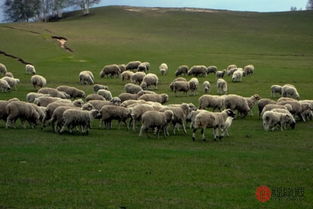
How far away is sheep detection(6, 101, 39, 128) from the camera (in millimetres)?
21688

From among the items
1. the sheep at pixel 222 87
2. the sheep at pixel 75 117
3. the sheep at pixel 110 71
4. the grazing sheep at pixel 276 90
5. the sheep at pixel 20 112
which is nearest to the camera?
the sheep at pixel 75 117

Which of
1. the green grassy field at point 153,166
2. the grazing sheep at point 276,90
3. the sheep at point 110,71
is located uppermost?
the sheep at point 110,71

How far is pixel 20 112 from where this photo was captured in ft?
71.5

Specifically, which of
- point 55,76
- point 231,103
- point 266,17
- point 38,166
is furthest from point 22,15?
point 38,166

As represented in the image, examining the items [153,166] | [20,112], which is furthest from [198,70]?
[153,166]

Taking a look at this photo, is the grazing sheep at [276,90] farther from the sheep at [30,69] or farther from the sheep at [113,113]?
the sheep at [30,69]

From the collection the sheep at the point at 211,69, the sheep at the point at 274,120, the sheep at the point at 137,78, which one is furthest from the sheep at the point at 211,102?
the sheep at the point at 211,69

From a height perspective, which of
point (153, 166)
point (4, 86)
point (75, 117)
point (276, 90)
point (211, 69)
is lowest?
point (153, 166)

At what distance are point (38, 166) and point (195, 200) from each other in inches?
208

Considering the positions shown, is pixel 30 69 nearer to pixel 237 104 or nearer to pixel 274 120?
pixel 237 104

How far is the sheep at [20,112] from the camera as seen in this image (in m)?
21.7

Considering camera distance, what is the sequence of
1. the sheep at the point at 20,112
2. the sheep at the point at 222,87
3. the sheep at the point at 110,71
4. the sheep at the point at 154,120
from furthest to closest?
the sheep at the point at 110,71 < the sheep at the point at 222,87 < the sheep at the point at 20,112 < the sheep at the point at 154,120

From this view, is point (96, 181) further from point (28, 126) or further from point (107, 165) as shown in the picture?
point (28, 126)

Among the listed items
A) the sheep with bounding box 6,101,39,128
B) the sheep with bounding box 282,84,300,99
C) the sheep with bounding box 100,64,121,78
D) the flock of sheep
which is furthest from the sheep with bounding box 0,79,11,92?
the sheep with bounding box 282,84,300,99
